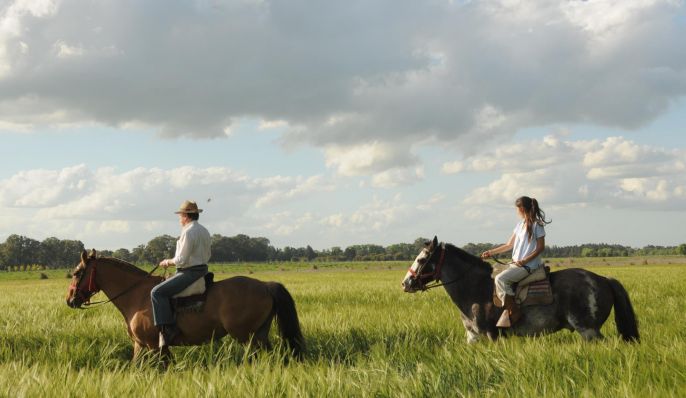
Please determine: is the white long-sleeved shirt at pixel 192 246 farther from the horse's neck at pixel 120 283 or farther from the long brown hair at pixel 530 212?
the long brown hair at pixel 530 212

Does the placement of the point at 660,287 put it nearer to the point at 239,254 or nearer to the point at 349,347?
the point at 349,347

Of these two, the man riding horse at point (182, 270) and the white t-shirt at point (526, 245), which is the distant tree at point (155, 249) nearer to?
the man riding horse at point (182, 270)

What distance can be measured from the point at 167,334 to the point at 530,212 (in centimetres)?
570

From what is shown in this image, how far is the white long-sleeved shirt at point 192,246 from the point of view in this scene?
818cm

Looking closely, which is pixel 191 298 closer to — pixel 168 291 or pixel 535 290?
pixel 168 291

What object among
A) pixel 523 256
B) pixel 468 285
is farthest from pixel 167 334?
pixel 523 256

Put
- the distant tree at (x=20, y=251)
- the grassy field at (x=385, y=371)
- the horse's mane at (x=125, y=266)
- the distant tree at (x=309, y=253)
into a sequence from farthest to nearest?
the distant tree at (x=309, y=253), the distant tree at (x=20, y=251), the horse's mane at (x=125, y=266), the grassy field at (x=385, y=371)

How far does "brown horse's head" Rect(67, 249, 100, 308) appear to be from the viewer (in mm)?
9273

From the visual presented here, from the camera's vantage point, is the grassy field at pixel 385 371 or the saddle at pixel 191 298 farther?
the saddle at pixel 191 298

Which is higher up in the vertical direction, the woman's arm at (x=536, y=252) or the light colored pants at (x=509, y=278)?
the woman's arm at (x=536, y=252)

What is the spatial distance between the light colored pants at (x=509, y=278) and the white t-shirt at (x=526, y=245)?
151 mm

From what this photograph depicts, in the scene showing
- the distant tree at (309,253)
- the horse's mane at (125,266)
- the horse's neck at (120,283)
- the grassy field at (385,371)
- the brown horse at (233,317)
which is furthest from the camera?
the distant tree at (309,253)

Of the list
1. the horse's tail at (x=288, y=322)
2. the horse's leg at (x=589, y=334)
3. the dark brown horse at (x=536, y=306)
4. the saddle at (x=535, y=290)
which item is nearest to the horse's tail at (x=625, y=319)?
the dark brown horse at (x=536, y=306)

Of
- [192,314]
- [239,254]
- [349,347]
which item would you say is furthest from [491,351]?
[239,254]
